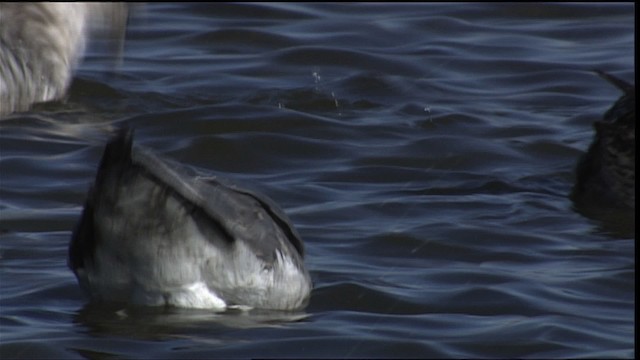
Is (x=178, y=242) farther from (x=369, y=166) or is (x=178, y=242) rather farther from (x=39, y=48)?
(x=39, y=48)

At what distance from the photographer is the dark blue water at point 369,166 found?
683 centimetres

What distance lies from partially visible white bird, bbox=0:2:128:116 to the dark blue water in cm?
12

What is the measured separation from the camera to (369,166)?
9.50 m

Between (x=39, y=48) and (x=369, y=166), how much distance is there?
223cm

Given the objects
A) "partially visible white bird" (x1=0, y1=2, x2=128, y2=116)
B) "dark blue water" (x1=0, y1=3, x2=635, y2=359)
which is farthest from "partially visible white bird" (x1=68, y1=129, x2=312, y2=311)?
"partially visible white bird" (x1=0, y1=2, x2=128, y2=116)

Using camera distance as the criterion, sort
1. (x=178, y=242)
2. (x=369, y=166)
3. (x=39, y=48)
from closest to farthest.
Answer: (x=178, y=242) → (x=369, y=166) → (x=39, y=48)

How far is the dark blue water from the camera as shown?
6.83 meters

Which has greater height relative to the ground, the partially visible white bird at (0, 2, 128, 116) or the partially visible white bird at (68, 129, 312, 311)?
the partially visible white bird at (68, 129, 312, 311)

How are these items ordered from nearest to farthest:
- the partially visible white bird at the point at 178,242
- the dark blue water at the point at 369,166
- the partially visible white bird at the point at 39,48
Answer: the partially visible white bird at the point at 178,242
the dark blue water at the point at 369,166
the partially visible white bird at the point at 39,48

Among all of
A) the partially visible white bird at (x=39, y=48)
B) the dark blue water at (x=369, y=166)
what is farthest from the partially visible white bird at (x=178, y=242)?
the partially visible white bird at (x=39, y=48)

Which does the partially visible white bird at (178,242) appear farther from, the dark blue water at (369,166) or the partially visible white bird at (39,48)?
the partially visible white bird at (39,48)

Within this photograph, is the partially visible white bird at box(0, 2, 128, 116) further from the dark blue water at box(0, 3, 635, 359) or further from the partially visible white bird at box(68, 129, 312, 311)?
the partially visible white bird at box(68, 129, 312, 311)

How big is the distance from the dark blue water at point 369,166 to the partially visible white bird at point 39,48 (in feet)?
0.40

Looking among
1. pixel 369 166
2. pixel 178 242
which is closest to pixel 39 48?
pixel 369 166
